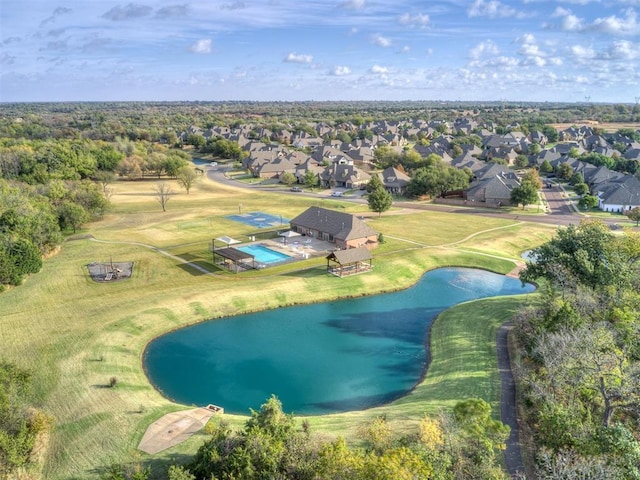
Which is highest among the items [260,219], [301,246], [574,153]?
[574,153]

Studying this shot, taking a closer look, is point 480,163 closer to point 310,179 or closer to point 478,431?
point 310,179

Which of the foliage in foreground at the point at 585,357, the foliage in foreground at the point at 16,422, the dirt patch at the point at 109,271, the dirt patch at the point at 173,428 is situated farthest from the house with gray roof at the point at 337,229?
the foliage in foreground at the point at 16,422

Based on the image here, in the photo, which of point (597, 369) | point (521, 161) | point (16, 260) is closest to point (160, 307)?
point (16, 260)

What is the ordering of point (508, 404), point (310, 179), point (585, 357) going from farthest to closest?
point (310, 179)
point (508, 404)
point (585, 357)

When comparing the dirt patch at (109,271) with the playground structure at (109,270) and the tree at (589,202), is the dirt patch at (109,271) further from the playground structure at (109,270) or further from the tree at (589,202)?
the tree at (589,202)

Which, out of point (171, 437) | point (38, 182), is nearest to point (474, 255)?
point (171, 437)

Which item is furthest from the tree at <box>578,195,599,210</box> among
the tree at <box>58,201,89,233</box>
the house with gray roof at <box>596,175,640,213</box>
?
the tree at <box>58,201,89,233</box>
